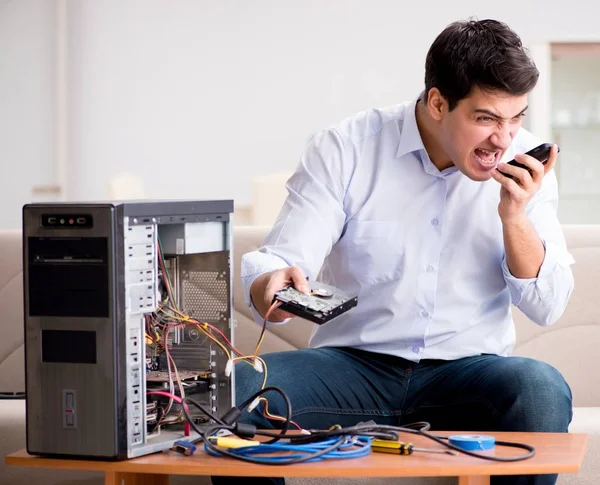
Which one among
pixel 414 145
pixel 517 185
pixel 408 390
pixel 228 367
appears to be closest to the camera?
pixel 228 367

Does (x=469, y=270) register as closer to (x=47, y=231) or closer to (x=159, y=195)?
(x=47, y=231)

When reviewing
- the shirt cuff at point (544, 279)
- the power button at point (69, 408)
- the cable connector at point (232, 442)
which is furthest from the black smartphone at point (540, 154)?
the power button at point (69, 408)

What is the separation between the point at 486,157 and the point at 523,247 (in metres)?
0.18

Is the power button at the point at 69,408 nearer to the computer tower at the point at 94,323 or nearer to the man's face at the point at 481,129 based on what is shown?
the computer tower at the point at 94,323

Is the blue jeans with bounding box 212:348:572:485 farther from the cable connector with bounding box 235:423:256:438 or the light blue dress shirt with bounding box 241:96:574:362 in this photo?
the cable connector with bounding box 235:423:256:438

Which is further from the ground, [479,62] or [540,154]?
[479,62]

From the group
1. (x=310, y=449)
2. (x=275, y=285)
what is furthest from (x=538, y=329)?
(x=310, y=449)

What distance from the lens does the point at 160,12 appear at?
509cm

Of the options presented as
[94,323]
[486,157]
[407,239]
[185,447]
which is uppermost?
[486,157]

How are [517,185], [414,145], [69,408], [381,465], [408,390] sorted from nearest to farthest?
1. [381,465]
2. [69,408]
3. [517,185]
4. [408,390]
5. [414,145]

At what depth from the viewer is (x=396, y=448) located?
3.97 feet

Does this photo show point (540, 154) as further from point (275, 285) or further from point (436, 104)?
point (275, 285)

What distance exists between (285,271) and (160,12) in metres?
4.00

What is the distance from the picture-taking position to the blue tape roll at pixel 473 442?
1.20 metres
